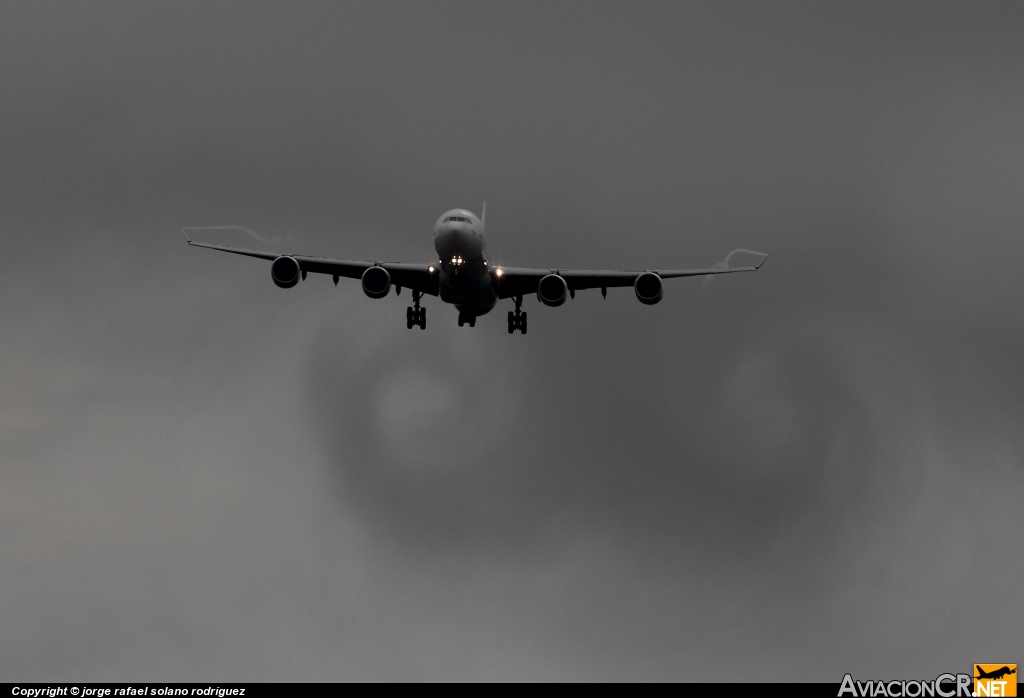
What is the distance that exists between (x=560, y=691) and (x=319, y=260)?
5036cm

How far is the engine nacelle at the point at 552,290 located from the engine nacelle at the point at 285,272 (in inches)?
525

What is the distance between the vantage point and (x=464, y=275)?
174 feet

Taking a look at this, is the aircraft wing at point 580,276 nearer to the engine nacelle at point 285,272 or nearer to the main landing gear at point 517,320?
the main landing gear at point 517,320

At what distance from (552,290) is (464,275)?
5.03 meters

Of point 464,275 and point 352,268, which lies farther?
point 352,268

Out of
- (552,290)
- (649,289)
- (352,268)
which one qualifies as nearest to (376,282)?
(352,268)

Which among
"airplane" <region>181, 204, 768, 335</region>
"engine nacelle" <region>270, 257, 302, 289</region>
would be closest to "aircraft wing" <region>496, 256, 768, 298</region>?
"airplane" <region>181, 204, 768, 335</region>

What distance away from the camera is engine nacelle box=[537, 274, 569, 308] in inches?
2136

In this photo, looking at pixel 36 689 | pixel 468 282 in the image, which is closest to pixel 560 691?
pixel 36 689

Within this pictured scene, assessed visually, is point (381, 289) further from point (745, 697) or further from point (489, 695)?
point (745, 697)

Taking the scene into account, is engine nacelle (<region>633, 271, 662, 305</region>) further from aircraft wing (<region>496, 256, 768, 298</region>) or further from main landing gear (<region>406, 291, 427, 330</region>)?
main landing gear (<region>406, 291, 427, 330</region>)

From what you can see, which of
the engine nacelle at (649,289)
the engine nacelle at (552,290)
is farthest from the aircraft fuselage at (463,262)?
the engine nacelle at (649,289)

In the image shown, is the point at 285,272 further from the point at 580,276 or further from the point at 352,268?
the point at 580,276

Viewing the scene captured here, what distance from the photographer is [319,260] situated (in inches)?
2189
